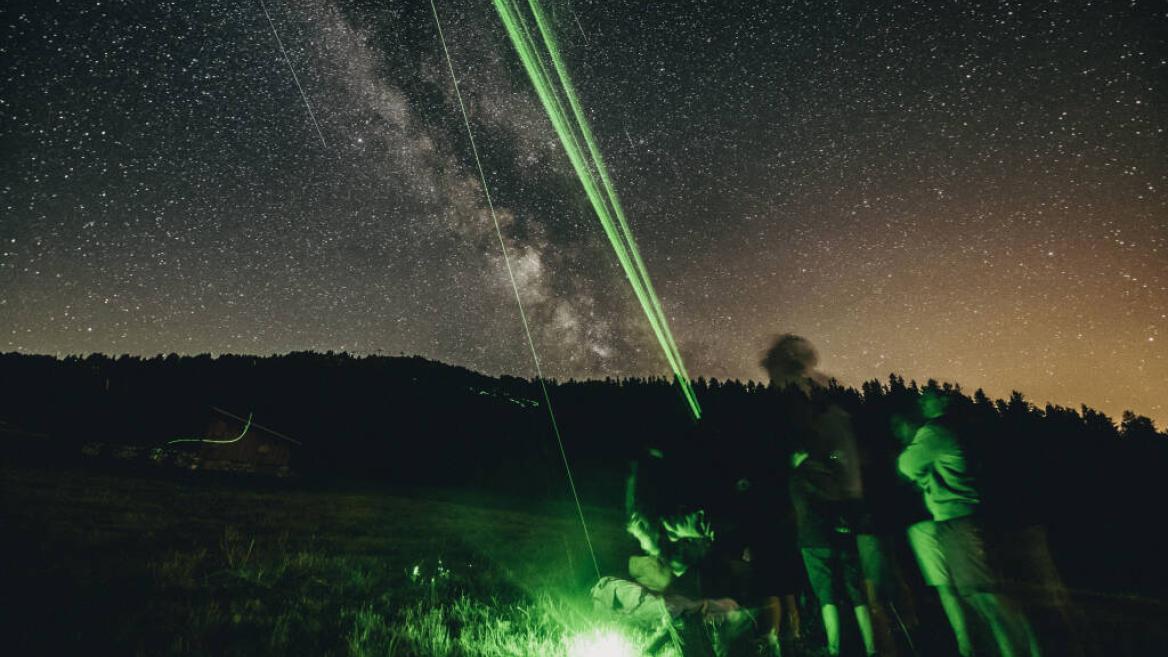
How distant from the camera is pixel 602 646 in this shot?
10.3 feet

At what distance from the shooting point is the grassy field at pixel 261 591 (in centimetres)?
301

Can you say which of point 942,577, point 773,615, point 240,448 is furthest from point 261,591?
point 240,448

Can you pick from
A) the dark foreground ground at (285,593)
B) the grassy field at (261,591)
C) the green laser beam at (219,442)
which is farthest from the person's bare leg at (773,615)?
the green laser beam at (219,442)

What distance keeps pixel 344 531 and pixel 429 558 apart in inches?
186

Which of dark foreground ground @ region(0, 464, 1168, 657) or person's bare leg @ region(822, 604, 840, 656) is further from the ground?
person's bare leg @ region(822, 604, 840, 656)

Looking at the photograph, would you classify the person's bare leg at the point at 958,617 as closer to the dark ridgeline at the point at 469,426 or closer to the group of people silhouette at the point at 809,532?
the group of people silhouette at the point at 809,532

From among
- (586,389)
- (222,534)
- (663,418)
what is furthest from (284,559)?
(586,389)

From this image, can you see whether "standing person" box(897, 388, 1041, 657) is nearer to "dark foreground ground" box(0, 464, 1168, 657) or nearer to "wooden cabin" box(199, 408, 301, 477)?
"dark foreground ground" box(0, 464, 1168, 657)

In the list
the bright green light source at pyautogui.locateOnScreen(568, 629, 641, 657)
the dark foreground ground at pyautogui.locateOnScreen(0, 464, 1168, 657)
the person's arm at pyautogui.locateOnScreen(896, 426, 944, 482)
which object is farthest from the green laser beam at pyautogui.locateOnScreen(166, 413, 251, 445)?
the person's arm at pyautogui.locateOnScreen(896, 426, 944, 482)

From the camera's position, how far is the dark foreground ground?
3025 mm

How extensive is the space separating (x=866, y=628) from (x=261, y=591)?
5.48m

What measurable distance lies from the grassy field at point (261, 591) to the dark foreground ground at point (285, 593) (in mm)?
17

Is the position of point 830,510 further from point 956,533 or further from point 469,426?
point 469,426

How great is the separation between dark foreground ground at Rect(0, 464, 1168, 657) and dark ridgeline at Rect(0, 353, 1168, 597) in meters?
15.5
